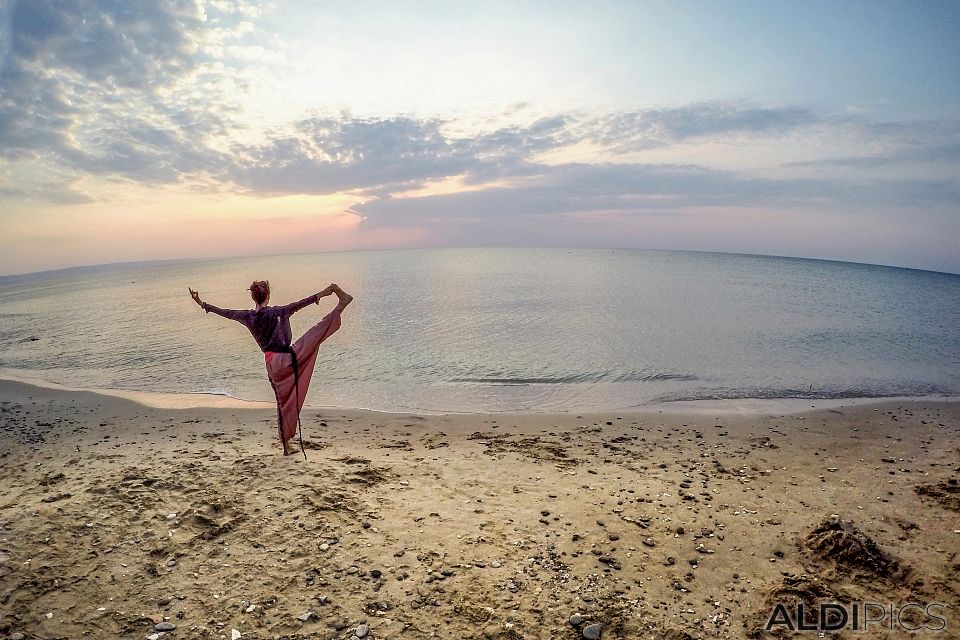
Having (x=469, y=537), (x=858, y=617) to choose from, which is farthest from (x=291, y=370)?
(x=858, y=617)

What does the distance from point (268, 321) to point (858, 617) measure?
8.04 metres

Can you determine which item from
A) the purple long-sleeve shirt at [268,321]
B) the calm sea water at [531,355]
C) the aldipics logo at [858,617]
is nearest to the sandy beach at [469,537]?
the aldipics logo at [858,617]

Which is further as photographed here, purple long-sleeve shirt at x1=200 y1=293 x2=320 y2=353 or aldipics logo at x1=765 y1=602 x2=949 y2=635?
purple long-sleeve shirt at x1=200 y1=293 x2=320 y2=353

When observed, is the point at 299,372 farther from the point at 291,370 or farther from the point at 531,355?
the point at 531,355

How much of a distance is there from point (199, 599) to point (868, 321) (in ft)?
126

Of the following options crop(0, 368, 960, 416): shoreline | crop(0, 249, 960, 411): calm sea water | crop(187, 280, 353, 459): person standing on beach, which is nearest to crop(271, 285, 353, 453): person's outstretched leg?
crop(187, 280, 353, 459): person standing on beach

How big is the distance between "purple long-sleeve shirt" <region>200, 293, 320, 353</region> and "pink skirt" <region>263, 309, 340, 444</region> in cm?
17

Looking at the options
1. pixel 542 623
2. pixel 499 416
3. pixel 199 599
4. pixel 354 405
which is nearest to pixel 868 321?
pixel 499 416

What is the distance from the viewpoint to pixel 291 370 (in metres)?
7.60

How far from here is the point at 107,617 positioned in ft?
14.8

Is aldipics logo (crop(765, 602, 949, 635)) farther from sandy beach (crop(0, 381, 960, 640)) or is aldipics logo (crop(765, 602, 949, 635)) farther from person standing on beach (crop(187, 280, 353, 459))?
person standing on beach (crop(187, 280, 353, 459))

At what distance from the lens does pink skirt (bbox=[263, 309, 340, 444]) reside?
7520 millimetres

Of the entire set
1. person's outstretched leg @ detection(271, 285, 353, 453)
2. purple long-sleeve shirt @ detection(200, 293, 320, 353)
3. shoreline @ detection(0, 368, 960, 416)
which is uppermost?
purple long-sleeve shirt @ detection(200, 293, 320, 353)

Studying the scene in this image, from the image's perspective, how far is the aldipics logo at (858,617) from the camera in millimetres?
4699
